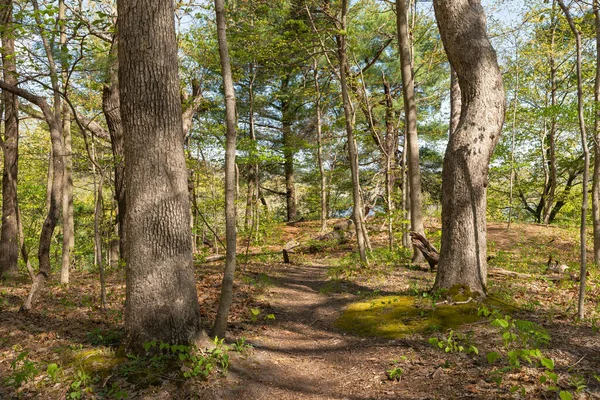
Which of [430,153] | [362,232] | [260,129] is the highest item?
[260,129]

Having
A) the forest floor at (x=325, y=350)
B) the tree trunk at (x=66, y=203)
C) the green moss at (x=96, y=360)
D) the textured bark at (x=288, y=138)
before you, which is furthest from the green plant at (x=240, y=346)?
the textured bark at (x=288, y=138)

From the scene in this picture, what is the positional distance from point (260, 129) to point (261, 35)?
31.2 ft

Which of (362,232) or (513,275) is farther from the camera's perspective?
(362,232)

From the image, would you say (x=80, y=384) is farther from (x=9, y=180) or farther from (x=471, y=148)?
(x=9, y=180)

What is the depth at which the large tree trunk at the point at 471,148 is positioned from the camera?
199 inches

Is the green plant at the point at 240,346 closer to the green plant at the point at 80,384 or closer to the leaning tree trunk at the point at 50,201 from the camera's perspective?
the green plant at the point at 80,384

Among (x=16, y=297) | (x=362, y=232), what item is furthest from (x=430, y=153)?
(x=16, y=297)

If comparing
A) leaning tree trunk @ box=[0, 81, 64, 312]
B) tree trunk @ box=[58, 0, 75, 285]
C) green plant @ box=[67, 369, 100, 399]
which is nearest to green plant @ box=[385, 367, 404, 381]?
green plant @ box=[67, 369, 100, 399]

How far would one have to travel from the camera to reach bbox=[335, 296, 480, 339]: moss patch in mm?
4562

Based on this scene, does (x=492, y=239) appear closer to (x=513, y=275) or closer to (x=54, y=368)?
(x=513, y=275)

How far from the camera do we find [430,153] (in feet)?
59.6

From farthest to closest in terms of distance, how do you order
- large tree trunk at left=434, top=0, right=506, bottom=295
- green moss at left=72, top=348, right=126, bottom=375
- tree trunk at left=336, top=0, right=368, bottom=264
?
tree trunk at left=336, top=0, right=368, bottom=264, large tree trunk at left=434, top=0, right=506, bottom=295, green moss at left=72, top=348, right=126, bottom=375

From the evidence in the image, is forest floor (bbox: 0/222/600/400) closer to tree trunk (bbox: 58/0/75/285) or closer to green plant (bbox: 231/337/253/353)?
green plant (bbox: 231/337/253/353)

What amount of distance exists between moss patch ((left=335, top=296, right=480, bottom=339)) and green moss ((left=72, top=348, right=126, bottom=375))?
300 cm
